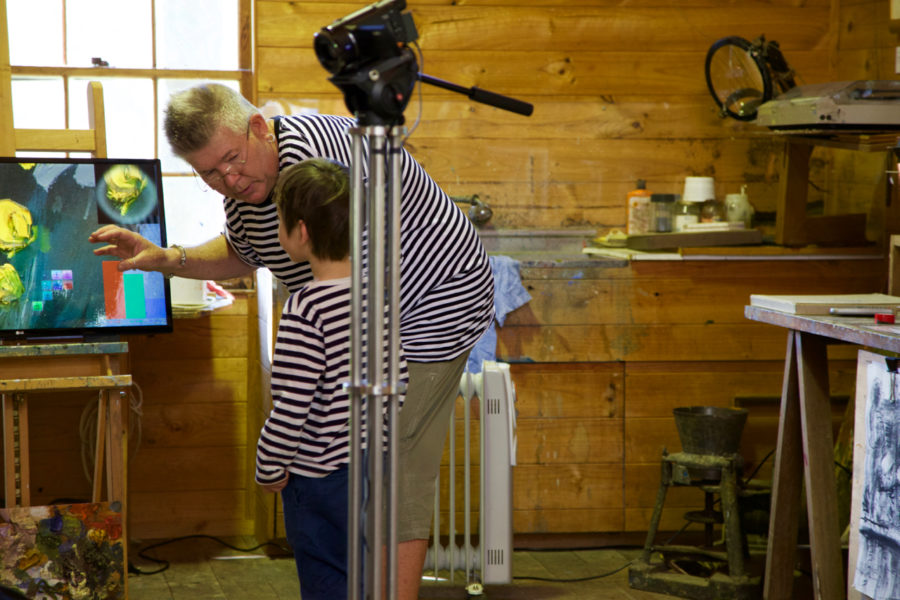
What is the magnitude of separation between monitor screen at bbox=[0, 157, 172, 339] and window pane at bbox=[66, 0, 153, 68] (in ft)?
2.47

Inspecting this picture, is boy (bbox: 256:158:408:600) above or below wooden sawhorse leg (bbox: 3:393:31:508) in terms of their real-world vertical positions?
above

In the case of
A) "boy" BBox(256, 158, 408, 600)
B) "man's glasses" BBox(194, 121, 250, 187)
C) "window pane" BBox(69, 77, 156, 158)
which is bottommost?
"boy" BBox(256, 158, 408, 600)

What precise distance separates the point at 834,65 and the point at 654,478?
1503 millimetres

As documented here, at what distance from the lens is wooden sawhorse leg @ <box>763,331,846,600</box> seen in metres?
2.26

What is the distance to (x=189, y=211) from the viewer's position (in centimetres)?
329

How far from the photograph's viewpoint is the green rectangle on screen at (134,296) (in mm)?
2574

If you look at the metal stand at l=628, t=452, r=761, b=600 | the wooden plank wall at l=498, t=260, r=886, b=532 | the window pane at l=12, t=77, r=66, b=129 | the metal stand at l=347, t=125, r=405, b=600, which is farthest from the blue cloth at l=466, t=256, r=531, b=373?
the metal stand at l=347, t=125, r=405, b=600

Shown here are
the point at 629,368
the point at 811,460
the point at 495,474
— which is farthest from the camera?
the point at 629,368

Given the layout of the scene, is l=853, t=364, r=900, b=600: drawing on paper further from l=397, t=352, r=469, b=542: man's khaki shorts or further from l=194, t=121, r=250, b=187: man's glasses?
l=194, t=121, r=250, b=187: man's glasses

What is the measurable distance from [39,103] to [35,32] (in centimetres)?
22

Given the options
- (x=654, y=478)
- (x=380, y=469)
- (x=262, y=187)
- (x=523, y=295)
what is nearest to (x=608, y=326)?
(x=523, y=295)

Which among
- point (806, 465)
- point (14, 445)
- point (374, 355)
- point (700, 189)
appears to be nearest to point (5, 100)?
point (14, 445)

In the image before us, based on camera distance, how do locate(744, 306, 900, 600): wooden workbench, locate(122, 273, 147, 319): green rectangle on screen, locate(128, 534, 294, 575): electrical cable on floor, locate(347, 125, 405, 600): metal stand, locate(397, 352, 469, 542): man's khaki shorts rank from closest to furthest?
locate(347, 125, 405, 600): metal stand → locate(397, 352, 469, 542): man's khaki shorts → locate(744, 306, 900, 600): wooden workbench → locate(122, 273, 147, 319): green rectangle on screen → locate(128, 534, 294, 575): electrical cable on floor

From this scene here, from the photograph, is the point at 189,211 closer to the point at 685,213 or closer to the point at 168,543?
the point at 168,543
